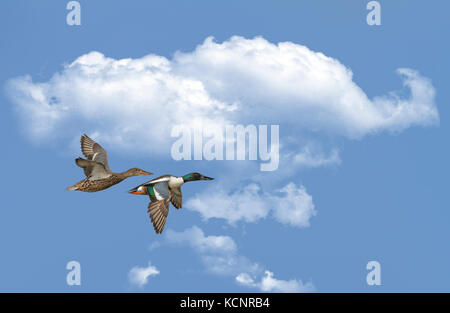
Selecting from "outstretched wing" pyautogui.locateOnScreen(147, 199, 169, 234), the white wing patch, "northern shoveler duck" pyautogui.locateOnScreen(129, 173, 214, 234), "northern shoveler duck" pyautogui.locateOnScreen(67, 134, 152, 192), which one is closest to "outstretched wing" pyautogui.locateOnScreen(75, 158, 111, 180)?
"northern shoveler duck" pyautogui.locateOnScreen(67, 134, 152, 192)

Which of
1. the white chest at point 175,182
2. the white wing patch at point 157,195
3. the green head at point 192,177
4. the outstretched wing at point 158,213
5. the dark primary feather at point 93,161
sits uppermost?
the dark primary feather at point 93,161

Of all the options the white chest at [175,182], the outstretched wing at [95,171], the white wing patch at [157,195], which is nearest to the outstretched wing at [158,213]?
the white wing patch at [157,195]

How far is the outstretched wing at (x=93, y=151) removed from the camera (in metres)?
18.1

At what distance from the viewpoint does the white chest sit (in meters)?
17.1

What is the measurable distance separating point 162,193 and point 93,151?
325cm

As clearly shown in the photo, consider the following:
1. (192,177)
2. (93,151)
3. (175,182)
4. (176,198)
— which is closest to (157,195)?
(175,182)

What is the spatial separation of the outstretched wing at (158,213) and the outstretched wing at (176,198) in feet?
3.47

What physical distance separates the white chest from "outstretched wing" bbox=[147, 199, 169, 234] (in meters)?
0.94

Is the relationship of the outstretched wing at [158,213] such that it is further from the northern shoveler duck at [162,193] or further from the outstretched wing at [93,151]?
the outstretched wing at [93,151]

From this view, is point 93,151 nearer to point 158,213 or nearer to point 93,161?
point 93,161

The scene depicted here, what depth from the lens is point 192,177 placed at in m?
17.7

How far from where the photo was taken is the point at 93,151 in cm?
1845

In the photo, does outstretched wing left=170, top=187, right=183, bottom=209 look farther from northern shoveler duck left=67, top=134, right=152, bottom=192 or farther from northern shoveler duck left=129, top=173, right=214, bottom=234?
northern shoveler duck left=67, top=134, right=152, bottom=192
